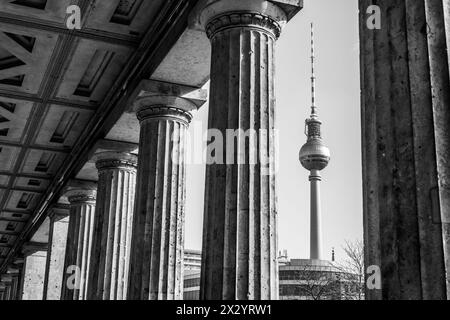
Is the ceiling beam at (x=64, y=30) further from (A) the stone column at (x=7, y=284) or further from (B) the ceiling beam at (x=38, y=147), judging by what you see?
(A) the stone column at (x=7, y=284)

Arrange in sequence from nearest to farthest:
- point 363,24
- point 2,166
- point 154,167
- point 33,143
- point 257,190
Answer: point 363,24, point 257,190, point 154,167, point 33,143, point 2,166

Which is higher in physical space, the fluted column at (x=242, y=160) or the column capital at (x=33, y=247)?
the column capital at (x=33, y=247)

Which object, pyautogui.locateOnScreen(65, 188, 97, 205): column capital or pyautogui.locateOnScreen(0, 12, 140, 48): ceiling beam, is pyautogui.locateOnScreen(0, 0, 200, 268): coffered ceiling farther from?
pyautogui.locateOnScreen(65, 188, 97, 205): column capital

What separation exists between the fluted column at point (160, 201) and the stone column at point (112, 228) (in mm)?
5767

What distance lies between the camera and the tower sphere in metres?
182

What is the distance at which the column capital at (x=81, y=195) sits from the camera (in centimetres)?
3431

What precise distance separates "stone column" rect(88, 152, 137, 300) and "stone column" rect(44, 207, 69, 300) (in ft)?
39.2

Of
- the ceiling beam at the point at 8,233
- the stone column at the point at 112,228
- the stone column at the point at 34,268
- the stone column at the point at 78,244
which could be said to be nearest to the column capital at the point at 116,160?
the stone column at the point at 112,228

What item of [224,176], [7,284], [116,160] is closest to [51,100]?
[116,160]

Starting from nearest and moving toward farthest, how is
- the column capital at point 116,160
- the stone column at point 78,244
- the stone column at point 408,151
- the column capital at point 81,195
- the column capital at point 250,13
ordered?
the stone column at point 408,151
the column capital at point 250,13
the column capital at point 116,160
the stone column at point 78,244
the column capital at point 81,195

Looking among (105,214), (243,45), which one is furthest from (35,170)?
(243,45)

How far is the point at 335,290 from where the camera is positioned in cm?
8862
